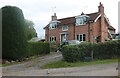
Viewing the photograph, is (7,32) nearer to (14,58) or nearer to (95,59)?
(14,58)

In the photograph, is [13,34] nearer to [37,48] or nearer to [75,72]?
[37,48]

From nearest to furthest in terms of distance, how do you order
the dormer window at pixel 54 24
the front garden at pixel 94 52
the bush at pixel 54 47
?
the front garden at pixel 94 52, the bush at pixel 54 47, the dormer window at pixel 54 24

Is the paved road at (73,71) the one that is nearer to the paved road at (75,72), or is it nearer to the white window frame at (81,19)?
the paved road at (75,72)

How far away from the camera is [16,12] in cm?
3284

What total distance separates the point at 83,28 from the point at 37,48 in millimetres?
16158

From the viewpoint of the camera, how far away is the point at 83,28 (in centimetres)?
5359

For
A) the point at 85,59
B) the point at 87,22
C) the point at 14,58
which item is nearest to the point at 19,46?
the point at 14,58

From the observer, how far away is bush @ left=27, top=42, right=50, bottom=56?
36.9 m

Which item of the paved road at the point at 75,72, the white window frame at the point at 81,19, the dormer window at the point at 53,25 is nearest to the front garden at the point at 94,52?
the paved road at the point at 75,72

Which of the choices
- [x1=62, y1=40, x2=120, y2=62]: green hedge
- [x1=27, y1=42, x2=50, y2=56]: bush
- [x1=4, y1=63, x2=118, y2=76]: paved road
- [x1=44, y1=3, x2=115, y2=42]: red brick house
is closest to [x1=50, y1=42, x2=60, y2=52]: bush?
[x1=44, y1=3, x2=115, y2=42]: red brick house

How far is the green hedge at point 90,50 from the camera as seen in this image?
1148 inches

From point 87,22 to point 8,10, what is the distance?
2307cm

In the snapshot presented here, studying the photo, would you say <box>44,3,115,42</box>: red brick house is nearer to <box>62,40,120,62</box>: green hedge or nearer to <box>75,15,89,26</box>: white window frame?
<box>75,15,89,26</box>: white window frame

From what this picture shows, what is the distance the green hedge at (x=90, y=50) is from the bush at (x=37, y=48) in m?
7.66
